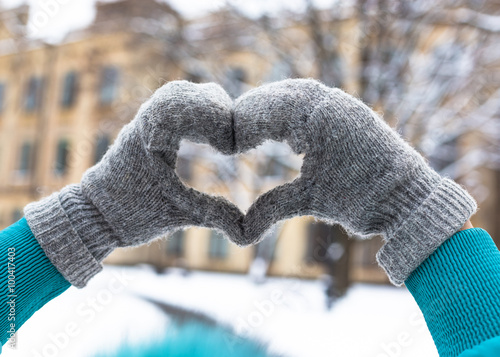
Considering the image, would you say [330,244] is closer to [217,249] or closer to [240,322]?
[240,322]

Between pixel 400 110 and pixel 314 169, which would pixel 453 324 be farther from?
pixel 400 110

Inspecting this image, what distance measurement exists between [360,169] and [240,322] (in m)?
1.14

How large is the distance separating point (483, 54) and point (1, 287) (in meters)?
4.66

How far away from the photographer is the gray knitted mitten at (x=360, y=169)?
632 millimetres

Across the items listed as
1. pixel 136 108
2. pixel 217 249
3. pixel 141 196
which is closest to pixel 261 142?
pixel 141 196

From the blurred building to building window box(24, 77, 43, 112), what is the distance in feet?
0.09

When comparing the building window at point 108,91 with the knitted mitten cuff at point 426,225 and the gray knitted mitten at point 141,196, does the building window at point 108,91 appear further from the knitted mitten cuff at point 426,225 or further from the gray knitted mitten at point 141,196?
the knitted mitten cuff at point 426,225

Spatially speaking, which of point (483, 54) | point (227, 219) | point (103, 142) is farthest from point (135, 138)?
point (103, 142)

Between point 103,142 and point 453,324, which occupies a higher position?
point 453,324

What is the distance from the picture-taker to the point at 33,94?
442 inches

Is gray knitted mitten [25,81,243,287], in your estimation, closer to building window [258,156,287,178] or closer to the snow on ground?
the snow on ground

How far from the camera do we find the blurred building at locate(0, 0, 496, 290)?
186 inches

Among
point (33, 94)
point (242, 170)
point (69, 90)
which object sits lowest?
point (33, 94)

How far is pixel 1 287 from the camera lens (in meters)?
0.64
